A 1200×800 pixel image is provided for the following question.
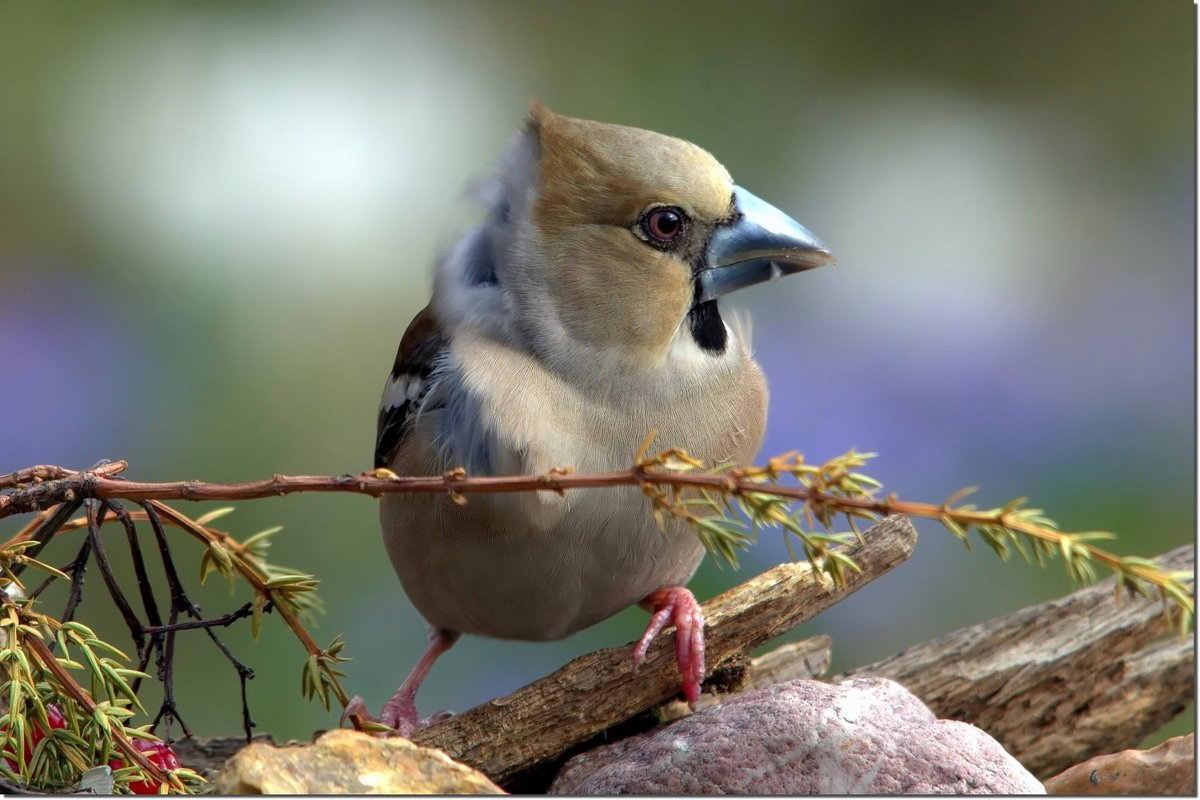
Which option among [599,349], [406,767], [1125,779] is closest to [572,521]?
[599,349]

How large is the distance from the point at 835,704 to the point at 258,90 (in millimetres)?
1591

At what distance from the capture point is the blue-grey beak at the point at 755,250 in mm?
1282

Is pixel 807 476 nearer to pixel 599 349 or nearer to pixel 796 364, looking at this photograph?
pixel 599 349

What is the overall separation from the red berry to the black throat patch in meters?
0.70

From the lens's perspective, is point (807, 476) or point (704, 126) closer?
point (807, 476)

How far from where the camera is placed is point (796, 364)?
2164 mm

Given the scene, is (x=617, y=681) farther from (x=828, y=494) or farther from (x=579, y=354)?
(x=828, y=494)

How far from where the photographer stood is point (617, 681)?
1.15m

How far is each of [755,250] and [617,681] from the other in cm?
49

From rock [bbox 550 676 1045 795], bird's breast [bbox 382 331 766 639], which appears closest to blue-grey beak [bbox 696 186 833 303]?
bird's breast [bbox 382 331 766 639]

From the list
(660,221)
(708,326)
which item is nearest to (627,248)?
(660,221)

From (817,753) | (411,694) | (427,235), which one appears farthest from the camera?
(427,235)

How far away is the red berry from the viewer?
0.98 metres

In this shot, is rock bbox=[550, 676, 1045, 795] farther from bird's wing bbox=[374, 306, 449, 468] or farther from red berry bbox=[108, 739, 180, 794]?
bird's wing bbox=[374, 306, 449, 468]
